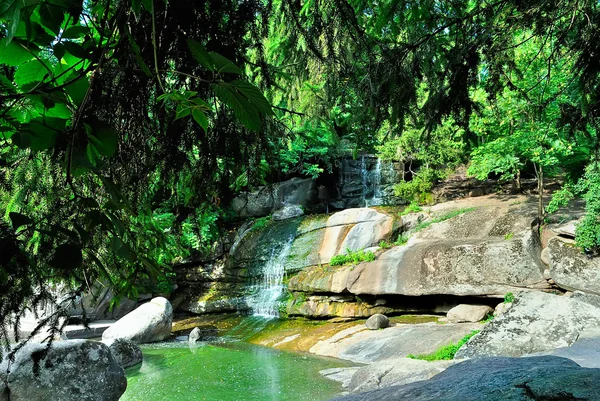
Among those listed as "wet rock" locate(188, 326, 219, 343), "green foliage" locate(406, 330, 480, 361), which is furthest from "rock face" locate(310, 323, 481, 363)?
"wet rock" locate(188, 326, 219, 343)

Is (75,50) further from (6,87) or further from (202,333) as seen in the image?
(202,333)

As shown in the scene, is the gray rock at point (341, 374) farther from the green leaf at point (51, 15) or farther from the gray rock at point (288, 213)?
the gray rock at point (288, 213)

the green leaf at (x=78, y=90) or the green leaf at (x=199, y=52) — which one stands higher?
the green leaf at (x=78, y=90)

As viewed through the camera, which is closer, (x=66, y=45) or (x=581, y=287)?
(x=66, y=45)

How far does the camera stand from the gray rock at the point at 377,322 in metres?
10.9

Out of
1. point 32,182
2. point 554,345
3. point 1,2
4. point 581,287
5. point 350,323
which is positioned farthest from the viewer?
point 350,323

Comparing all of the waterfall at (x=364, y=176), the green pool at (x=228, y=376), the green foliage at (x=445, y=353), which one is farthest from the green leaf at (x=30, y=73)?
the waterfall at (x=364, y=176)

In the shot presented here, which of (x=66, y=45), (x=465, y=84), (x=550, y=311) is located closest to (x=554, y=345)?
(x=550, y=311)

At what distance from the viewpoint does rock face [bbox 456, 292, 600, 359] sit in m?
7.20

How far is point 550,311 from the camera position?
305 inches

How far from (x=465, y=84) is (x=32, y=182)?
9.59ft

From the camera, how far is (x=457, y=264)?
11500 mm

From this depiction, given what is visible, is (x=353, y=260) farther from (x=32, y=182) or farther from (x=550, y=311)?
(x=32, y=182)

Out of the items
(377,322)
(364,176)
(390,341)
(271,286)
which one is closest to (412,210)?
(364,176)
